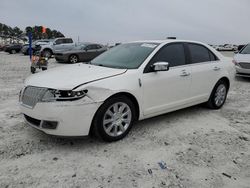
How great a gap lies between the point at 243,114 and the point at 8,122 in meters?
4.60

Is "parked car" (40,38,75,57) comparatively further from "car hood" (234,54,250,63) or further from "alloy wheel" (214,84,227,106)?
"alloy wheel" (214,84,227,106)

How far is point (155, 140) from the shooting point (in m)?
3.84

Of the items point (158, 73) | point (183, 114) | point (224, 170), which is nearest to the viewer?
point (224, 170)

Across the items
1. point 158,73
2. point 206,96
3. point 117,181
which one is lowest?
point 117,181

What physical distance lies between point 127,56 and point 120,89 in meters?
1.02

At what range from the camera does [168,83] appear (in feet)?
14.0

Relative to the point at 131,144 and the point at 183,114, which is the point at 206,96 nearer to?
the point at 183,114

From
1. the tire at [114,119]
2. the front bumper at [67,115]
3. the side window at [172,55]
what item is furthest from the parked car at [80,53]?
the front bumper at [67,115]

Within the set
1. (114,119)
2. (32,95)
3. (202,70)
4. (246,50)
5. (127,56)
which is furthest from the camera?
(246,50)

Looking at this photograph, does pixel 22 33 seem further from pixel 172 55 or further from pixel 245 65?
pixel 172 55

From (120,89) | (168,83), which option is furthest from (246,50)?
(120,89)

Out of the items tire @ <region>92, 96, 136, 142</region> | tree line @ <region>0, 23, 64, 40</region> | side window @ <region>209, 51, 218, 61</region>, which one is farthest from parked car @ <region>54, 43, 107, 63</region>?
tree line @ <region>0, 23, 64, 40</region>

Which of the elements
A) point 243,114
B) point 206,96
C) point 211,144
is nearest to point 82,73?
point 211,144

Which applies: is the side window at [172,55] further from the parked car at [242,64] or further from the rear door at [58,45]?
the rear door at [58,45]
